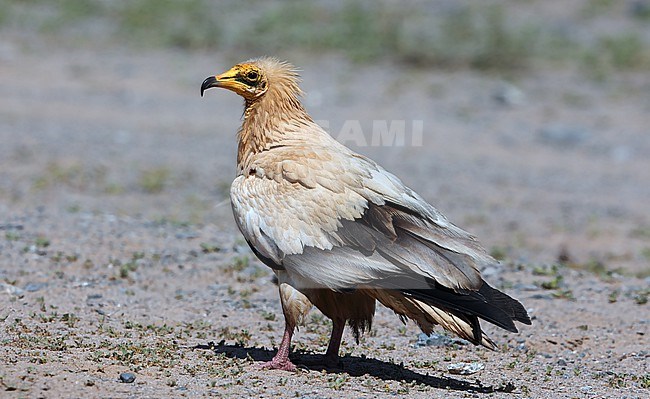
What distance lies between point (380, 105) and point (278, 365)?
37.1ft

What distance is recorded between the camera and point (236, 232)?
A: 30.7 feet

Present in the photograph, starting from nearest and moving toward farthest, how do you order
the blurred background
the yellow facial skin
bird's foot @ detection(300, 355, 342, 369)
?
bird's foot @ detection(300, 355, 342, 369) → the yellow facial skin → the blurred background

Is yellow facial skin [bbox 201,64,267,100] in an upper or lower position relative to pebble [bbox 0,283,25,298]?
upper

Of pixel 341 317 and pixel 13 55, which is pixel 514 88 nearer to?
pixel 13 55

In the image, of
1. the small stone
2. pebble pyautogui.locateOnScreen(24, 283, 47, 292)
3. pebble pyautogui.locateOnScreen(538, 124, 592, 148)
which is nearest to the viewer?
the small stone

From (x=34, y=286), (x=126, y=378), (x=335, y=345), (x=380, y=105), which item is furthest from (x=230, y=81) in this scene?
(x=380, y=105)

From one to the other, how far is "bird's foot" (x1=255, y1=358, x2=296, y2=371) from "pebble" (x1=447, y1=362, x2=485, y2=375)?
3.14 ft

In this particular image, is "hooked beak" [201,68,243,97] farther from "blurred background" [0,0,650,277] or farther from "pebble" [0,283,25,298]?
"blurred background" [0,0,650,277]

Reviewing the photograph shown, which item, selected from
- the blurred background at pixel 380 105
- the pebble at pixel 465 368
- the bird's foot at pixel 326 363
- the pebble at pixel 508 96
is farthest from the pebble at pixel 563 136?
the bird's foot at pixel 326 363

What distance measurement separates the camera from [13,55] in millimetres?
18094

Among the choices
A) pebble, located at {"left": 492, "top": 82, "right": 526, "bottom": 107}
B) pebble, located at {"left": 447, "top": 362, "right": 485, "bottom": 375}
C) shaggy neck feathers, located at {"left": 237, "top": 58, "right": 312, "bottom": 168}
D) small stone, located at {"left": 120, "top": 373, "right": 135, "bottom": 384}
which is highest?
pebble, located at {"left": 492, "top": 82, "right": 526, "bottom": 107}

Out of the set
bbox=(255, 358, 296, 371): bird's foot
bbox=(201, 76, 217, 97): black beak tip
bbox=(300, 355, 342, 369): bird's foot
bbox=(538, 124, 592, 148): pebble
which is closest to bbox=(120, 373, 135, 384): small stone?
bbox=(255, 358, 296, 371): bird's foot

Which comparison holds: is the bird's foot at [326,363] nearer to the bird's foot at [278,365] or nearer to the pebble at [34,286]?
the bird's foot at [278,365]

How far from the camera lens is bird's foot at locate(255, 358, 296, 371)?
5441mm
